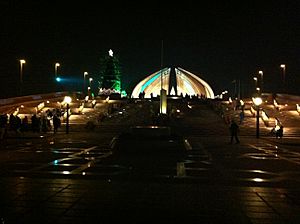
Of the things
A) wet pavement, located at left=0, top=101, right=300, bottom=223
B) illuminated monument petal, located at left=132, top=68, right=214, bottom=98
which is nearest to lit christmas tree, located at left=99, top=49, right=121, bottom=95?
illuminated monument petal, located at left=132, top=68, right=214, bottom=98

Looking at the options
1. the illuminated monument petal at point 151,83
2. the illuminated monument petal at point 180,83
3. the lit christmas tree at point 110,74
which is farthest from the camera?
the illuminated monument petal at point 151,83

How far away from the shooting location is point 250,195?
24.7 ft

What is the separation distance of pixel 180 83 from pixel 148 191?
3860 inches

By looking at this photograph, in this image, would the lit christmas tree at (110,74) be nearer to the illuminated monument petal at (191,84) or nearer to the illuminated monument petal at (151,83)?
the illuminated monument petal at (151,83)

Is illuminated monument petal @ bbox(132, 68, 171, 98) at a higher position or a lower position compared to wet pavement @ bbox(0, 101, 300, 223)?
higher

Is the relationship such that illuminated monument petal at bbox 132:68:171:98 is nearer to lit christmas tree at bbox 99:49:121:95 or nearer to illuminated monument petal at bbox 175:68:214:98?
illuminated monument petal at bbox 175:68:214:98

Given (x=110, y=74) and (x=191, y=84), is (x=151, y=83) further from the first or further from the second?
(x=110, y=74)

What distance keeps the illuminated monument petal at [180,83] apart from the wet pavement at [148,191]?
8257 centimetres

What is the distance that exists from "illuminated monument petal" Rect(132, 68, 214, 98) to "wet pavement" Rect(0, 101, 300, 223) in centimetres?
8257

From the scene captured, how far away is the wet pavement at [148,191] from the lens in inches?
232

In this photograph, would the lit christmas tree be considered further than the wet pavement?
Yes

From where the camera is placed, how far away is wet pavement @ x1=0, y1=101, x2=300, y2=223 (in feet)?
19.3

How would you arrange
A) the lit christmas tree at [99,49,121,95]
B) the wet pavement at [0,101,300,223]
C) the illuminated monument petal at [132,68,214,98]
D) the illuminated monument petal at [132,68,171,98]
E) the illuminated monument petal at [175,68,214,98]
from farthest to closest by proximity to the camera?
the illuminated monument petal at [132,68,171,98] → the illuminated monument petal at [132,68,214,98] → the illuminated monument petal at [175,68,214,98] → the lit christmas tree at [99,49,121,95] → the wet pavement at [0,101,300,223]

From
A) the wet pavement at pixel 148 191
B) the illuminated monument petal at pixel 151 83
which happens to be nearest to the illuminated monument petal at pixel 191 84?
the illuminated monument petal at pixel 151 83
